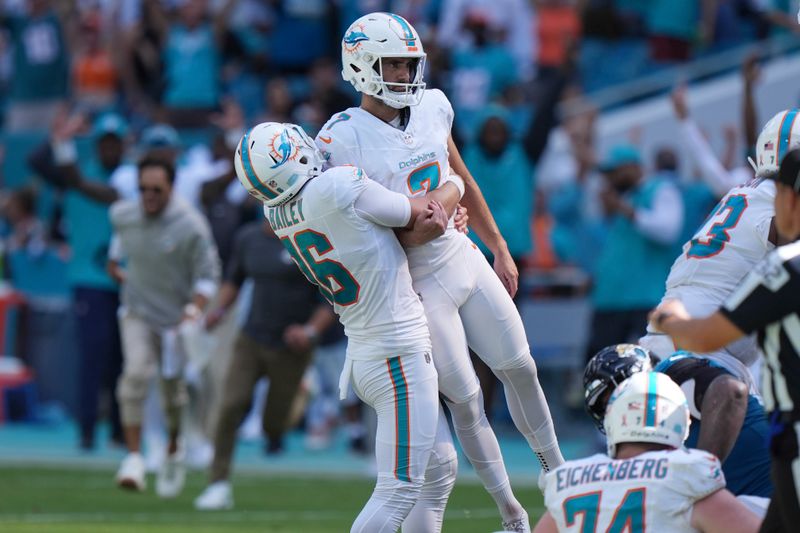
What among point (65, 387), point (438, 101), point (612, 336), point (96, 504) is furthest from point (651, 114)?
point (438, 101)

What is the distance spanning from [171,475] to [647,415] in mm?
6261

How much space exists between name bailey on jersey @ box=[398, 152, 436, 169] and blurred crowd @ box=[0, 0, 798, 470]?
3755mm

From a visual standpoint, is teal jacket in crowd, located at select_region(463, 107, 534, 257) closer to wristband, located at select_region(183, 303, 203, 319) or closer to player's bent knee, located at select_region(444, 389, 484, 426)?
wristband, located at select_region(183, 303, 203, 319)

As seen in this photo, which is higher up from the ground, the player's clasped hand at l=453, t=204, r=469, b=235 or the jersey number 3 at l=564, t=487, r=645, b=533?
the player's clasped hand at l=453, t=204, r=469, b=235

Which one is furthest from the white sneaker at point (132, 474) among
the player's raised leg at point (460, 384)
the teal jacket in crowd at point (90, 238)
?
the player's raised leg at point (460, 384)

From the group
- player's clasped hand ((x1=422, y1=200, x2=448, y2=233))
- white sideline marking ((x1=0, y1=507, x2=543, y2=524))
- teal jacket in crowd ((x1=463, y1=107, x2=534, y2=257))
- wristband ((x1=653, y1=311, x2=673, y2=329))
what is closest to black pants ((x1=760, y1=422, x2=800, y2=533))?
wristband ((x1=653, y1=311, x2=673, y2=329))

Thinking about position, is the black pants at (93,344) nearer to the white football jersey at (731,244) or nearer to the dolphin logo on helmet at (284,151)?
the dolphin logo on helmet at (284,151)

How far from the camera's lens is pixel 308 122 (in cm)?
1544

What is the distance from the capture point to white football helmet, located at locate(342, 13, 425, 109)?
6.66 metres

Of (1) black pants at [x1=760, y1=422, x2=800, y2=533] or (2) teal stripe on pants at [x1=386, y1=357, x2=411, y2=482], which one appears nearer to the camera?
(1) black pants at [x1=760, y1=422, x2=800, y2=533]

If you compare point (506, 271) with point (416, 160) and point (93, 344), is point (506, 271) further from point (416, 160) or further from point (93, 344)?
point (93, 344)

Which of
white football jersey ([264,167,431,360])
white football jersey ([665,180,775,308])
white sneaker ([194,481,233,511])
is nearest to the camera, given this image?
white football jersey ([264,167,431,360])

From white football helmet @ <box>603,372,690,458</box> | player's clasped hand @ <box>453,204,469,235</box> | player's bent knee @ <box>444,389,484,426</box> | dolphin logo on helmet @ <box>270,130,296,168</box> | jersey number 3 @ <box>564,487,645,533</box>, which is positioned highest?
dolphin logo on helmet @ <box>270,130,296,168</box>

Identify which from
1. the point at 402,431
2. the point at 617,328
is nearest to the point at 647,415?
the point at 402,431
